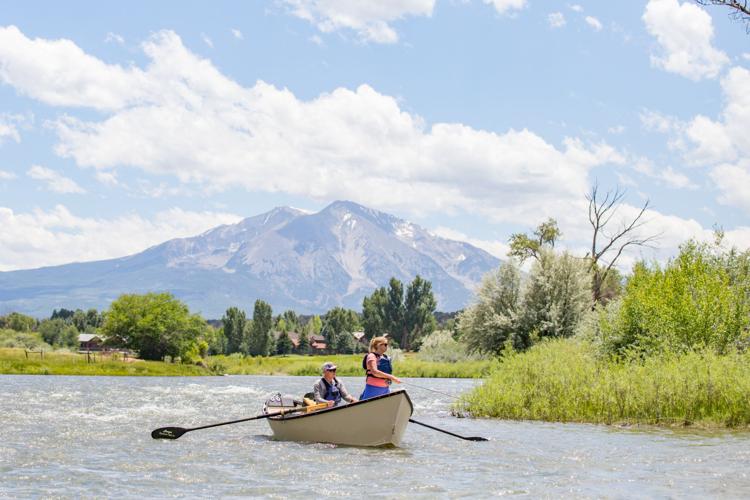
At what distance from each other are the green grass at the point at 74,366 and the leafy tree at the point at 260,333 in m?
82.5

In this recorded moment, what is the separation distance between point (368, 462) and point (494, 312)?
39260 mm

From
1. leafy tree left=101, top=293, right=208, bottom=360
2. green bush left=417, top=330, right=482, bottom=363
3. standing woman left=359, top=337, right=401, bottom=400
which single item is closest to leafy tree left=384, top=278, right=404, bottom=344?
leafy tree left=101, top=293, right=208, bottom=360

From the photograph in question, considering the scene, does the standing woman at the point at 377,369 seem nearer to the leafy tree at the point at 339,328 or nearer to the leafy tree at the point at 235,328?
the leafy tree at the point at 235,328

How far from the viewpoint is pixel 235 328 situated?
16712 centimetres

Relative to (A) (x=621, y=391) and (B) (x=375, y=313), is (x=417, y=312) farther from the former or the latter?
(A) (x=621, y=391)

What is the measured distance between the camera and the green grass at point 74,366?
219 ft

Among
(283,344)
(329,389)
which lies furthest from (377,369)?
(283,344)

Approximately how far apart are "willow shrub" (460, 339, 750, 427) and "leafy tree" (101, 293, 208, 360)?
68867 millimetres

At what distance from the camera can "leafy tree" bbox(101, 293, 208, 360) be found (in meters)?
93.6

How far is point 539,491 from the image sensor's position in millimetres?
14602

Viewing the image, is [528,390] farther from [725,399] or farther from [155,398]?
[155,398]

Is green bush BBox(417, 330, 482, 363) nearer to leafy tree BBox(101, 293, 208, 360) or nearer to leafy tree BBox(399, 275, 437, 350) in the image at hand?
leafy tree BBox(101, 293, 208, 360)

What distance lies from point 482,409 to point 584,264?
29.8 m

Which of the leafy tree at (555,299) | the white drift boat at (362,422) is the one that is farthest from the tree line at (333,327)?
the white drift boat at (362,422)
